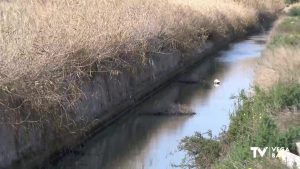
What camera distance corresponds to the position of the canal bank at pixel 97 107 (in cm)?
853

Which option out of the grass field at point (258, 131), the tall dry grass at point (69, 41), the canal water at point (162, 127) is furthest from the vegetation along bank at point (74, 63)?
the grass field at point (258, 131)

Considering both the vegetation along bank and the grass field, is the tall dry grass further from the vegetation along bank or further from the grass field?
the grass field

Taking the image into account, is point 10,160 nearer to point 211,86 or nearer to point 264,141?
point 264,141

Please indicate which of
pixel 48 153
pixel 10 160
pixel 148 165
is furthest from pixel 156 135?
pixel 10 160

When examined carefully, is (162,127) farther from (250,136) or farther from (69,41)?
(250,136)

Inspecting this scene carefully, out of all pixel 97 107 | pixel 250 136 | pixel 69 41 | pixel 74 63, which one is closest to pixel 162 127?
pixel 97 107

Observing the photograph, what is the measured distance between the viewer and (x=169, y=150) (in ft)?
34.4

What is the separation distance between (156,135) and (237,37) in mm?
18694

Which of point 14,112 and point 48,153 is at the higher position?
point 14,112

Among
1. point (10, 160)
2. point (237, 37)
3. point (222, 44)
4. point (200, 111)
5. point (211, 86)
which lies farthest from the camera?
point (237, 37)

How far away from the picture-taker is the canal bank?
8531 mm

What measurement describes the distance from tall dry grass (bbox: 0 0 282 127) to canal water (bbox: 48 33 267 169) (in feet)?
3.56

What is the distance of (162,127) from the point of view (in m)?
12.3

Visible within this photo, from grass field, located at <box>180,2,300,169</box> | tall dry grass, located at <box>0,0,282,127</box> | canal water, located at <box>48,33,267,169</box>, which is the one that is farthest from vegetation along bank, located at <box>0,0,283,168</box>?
grass field, located at <box>180,2,300,169</box>
